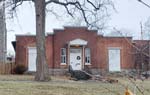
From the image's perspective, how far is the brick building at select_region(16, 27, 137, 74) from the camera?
4944 centimetres

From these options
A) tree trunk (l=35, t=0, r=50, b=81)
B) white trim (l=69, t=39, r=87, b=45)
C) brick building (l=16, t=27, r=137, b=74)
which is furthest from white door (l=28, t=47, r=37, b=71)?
tree trunk (l=35, t=0, r=50, b=81)

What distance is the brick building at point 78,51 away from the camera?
162 ft

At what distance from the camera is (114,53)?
49.9 meters

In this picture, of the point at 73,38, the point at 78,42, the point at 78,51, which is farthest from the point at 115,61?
the point at 73,38

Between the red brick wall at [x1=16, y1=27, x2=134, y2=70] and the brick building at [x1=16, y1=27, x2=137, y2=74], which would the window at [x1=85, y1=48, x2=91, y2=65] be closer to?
the brick building at [x1=16, y1=27, x2=137, y2=74]

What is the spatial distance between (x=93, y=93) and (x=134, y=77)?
17.5 metres

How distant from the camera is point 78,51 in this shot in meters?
49.8

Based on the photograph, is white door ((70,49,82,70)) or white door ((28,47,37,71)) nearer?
white door ((70,49,82,70))

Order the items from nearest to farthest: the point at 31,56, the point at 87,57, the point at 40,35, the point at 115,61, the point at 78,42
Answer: the point at 40,35 → the point at 78,42 → the point at 87,57 → the point at 31,56 → the point at 115,61

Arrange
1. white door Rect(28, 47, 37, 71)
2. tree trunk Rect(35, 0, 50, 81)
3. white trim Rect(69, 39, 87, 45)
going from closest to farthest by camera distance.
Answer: tree trunk Rect(35, 0, 50, 81)
white trim Rect(69, 39, 87, 45)
white door Rect(28, 47, 37, 71)

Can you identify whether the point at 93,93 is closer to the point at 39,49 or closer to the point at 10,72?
the point at 39,49

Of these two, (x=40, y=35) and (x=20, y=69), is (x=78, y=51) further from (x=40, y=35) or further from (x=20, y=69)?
(x=40, y=35)

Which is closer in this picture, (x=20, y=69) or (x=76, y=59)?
(x=20, y=69)

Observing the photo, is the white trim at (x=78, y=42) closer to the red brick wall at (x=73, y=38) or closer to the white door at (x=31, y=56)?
the red brick wall at (x=73, y=38)
